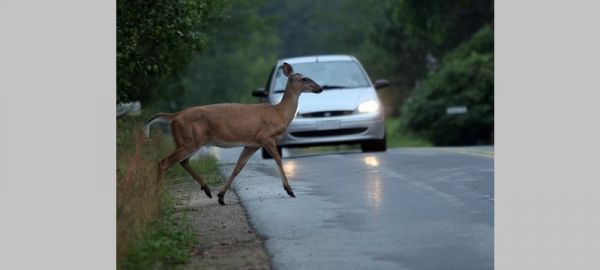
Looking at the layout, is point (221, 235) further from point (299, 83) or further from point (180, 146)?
point (299, 83)

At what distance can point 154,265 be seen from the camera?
1036 cm

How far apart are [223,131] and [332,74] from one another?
8.06 metres

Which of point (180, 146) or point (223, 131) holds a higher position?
point (223, 131)

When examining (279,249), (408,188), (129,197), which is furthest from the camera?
(408,188)

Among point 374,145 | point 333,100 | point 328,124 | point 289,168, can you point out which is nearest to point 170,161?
point 289,168

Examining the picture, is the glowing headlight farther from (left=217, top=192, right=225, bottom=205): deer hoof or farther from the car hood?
(left=217, top=192, right=225, bottom=205): deer hoof

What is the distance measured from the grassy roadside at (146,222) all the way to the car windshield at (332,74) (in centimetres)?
692

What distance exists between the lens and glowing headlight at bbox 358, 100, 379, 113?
71.1ft

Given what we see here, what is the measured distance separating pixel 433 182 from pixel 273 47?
93.2 m

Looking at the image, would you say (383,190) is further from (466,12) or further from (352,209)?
(466,12)

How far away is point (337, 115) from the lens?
21516 millimetres

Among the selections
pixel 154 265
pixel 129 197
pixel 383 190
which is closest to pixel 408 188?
pixel 383 190

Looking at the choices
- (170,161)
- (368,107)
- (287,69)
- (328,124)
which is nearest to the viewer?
(170,161)

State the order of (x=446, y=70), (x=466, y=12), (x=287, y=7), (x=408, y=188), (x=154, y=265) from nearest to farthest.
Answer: (x=154, y=265)
(x=408, y=188)
(x=446, y=70)
(x=466, y=12)
(x=287, y=7)
